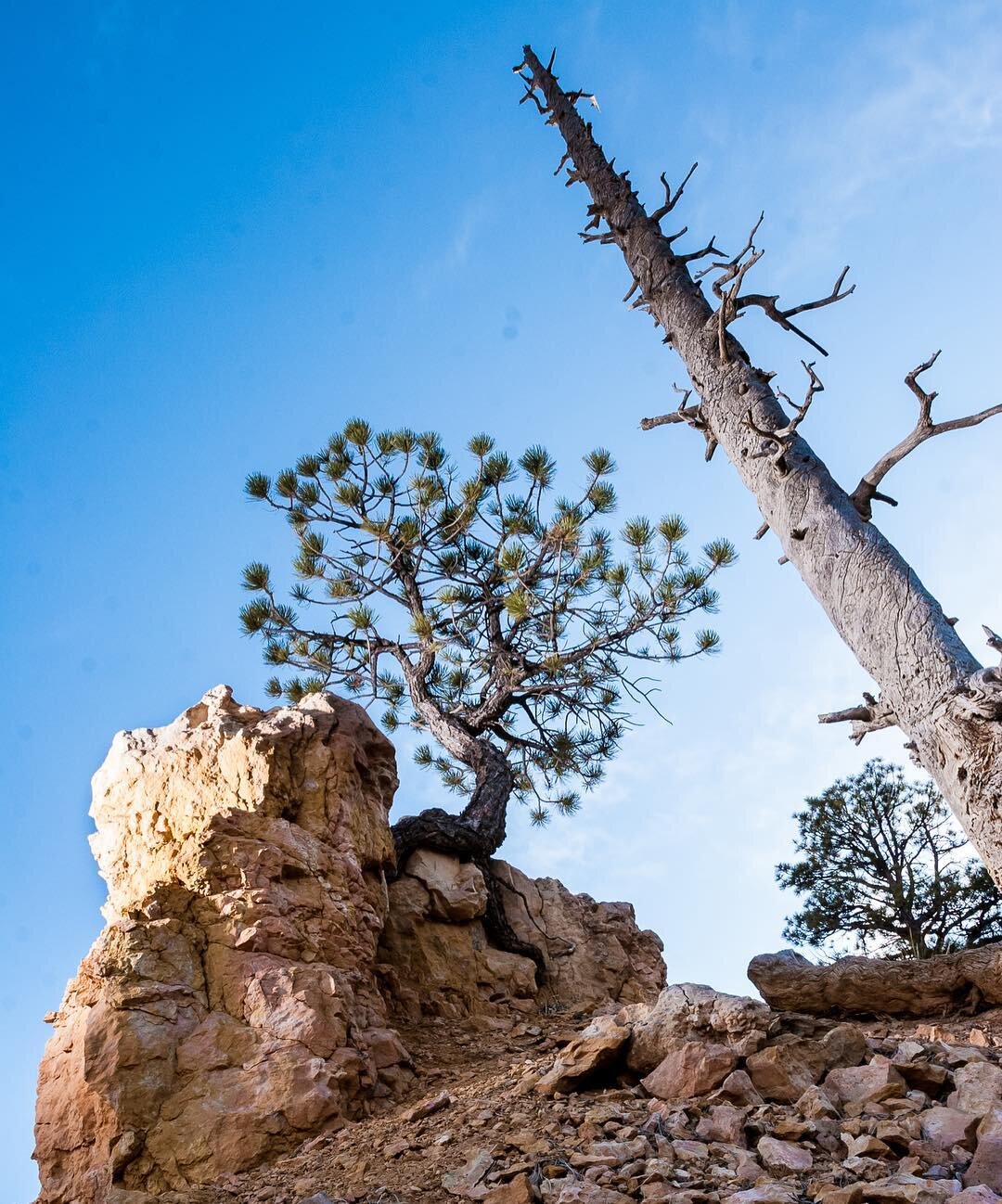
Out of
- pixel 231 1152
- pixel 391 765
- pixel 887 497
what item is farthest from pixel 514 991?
pixel 887 497

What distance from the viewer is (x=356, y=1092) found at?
582 centimetres

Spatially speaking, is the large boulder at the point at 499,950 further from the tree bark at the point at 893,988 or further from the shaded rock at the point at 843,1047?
the shaded rock at the point at 843,1047

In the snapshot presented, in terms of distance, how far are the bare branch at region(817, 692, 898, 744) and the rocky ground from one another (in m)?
1.71

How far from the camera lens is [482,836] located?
30.6 ft

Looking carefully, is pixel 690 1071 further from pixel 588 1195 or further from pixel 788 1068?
pixel 588 1195

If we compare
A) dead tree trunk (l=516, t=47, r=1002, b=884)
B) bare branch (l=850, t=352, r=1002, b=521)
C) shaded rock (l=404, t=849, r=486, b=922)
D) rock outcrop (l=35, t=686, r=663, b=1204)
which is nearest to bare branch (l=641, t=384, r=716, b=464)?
dead tree trunk (l=516, t=47, r=1002, b=884)

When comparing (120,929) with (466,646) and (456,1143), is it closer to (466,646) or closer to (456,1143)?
(456,1143)

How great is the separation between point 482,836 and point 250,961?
3414 mm

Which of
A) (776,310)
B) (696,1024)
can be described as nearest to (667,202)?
(776,310)

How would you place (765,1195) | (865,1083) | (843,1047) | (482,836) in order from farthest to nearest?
(482,836) < (843,1047) < (865,1083) < (765,1195)

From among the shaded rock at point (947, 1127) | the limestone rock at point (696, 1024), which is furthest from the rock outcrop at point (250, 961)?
the shaded rock at point (947, 1127)

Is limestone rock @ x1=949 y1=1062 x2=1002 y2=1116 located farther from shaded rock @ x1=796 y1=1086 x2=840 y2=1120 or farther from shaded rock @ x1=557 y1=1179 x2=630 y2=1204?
shaded rock @ x1=557 y1=1179 x2=630 y2=1204

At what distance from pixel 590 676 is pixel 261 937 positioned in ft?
16.5

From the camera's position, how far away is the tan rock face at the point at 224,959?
5.53 m
